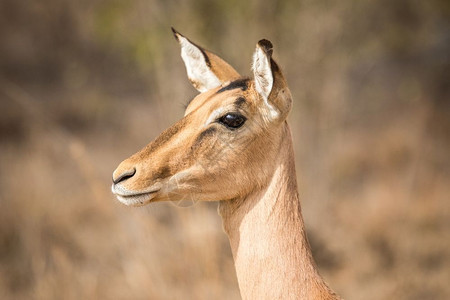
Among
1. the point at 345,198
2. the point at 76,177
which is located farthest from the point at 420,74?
the point at 76,177

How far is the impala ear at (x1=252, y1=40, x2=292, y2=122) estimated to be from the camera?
3297mm

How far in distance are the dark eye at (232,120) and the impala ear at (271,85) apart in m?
0.15

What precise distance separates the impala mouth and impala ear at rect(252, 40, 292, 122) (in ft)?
2.47

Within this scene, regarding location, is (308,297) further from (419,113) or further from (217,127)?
(419,113)

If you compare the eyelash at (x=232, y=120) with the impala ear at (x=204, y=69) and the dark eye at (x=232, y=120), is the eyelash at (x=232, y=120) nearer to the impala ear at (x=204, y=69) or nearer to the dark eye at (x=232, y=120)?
the dark eye at (x=232, y=120)

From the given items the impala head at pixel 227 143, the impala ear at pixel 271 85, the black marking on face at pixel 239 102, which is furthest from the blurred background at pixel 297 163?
the impala ear at pixel 271 85

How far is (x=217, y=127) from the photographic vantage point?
3.39 meters

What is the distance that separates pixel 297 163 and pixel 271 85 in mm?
7832

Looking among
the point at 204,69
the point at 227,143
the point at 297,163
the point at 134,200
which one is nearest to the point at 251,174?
the point at 227,143

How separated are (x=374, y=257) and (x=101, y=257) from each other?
3677 millimetres

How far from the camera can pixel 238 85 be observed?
3.53 m

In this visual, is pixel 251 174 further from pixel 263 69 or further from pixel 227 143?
pixel 263 69

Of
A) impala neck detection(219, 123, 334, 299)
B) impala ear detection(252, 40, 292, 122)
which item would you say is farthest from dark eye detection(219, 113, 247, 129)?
impala neck detection(219, 123, 334, 299)

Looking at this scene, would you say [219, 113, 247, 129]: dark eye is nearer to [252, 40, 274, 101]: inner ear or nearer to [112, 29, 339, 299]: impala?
[112, 29, 339, 299]: impala
